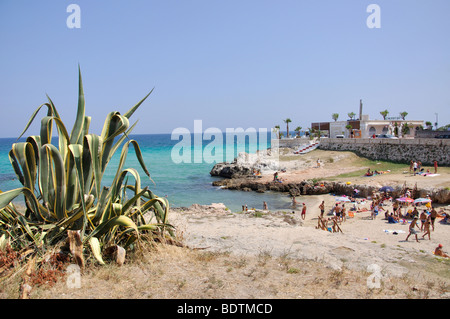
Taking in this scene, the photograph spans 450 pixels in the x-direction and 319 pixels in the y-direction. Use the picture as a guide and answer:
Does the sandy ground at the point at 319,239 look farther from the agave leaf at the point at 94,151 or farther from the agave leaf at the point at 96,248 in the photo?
the agave leaf at the point at 94,151

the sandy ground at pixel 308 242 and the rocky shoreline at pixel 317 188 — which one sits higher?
the sandy ground at pixel 308 242

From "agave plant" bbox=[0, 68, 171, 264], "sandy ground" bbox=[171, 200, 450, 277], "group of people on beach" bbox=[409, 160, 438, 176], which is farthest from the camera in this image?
"group of people on beach" bbox=[409, 160, 438, 176]

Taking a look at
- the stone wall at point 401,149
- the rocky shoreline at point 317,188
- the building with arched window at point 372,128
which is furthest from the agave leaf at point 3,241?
the building with arched window at point 372,128

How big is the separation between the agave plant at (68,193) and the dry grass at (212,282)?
47cm

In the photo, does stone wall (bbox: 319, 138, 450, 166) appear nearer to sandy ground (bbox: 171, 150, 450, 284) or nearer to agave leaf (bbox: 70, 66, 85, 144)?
sandy ground (bbox: 171, 150, 450, 284)

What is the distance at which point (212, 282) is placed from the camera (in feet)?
18.4

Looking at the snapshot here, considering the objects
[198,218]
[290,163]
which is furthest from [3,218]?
[290,163]

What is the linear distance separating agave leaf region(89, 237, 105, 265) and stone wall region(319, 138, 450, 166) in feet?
102

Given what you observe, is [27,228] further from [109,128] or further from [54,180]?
[109,128]

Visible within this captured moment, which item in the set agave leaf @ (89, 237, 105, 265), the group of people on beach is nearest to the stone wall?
the group of people on beach

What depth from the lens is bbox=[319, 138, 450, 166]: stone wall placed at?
29.7 m

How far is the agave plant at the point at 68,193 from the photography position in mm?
5734

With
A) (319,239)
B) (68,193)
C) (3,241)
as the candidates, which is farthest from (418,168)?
(3,241)
